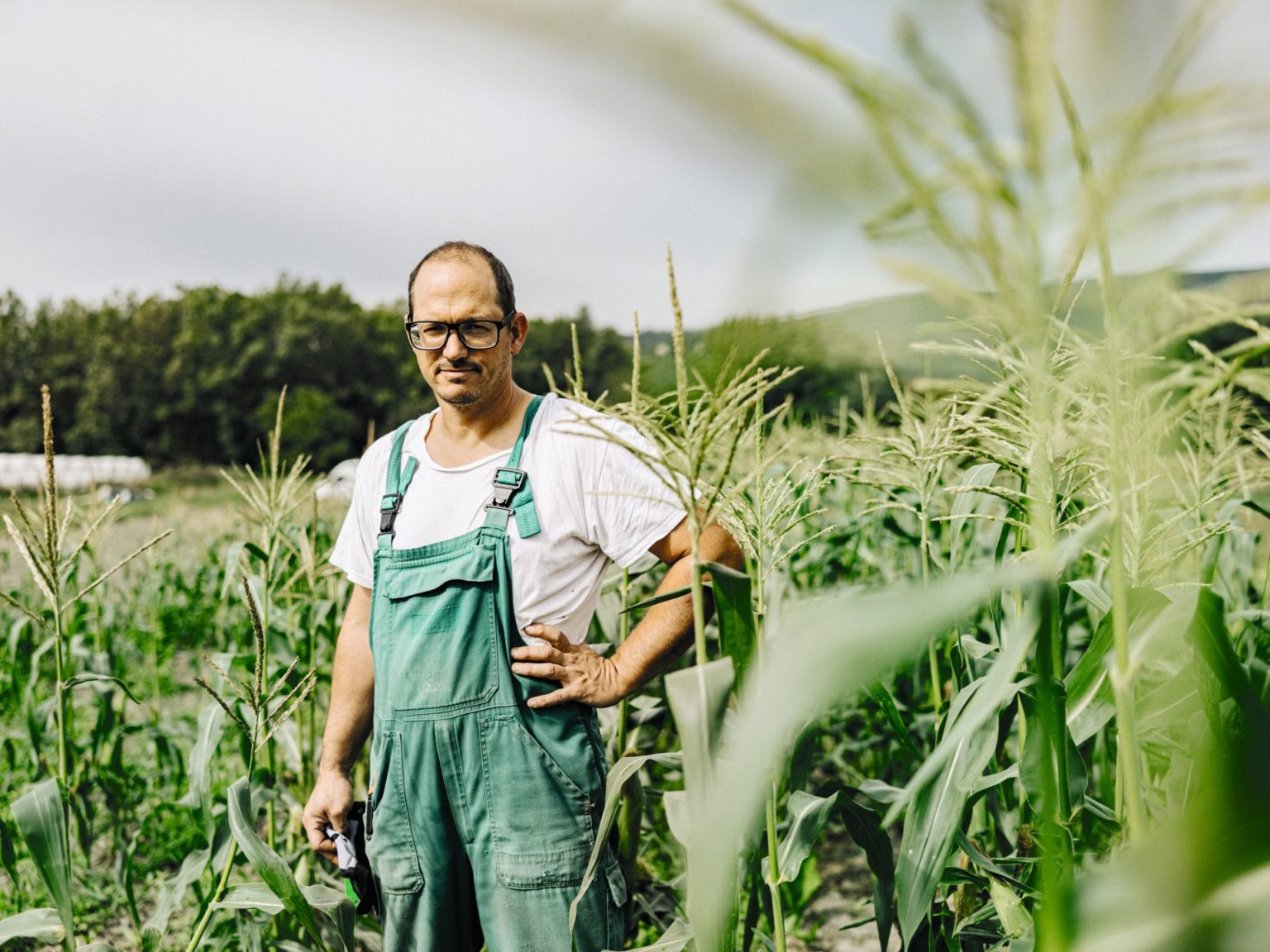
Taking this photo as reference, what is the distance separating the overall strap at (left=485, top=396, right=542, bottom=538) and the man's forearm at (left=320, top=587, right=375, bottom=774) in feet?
1.79

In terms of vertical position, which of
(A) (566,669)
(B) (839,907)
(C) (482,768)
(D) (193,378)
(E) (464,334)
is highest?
(D) (193,378)

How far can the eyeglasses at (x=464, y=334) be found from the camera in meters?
1.98

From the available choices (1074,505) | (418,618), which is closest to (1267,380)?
(1074,505)

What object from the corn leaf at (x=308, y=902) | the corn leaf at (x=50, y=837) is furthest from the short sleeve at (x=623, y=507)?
the corn leaf at (x=50, y=837)

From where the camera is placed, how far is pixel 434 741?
6.09ft

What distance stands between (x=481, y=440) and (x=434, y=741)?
0.69 meters

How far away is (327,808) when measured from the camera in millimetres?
2084

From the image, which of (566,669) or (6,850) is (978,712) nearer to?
(566,669)

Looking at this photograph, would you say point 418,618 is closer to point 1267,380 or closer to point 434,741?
point 434,741

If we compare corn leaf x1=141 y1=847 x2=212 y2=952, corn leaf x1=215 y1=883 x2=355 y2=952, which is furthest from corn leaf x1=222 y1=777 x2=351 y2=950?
corn leaf x1=141 y1=847 x2=212 y2=952

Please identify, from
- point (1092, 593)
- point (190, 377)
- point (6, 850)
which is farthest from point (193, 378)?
point (1092, 593)

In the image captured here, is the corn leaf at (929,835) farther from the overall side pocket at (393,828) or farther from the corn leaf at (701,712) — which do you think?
the overall side pocket at (393,828)

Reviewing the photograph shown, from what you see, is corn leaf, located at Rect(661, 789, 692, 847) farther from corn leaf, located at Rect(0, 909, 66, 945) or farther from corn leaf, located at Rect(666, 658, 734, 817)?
corn leaf, located at Rect(0, 909, 66, 945)

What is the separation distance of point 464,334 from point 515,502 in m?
0.42
